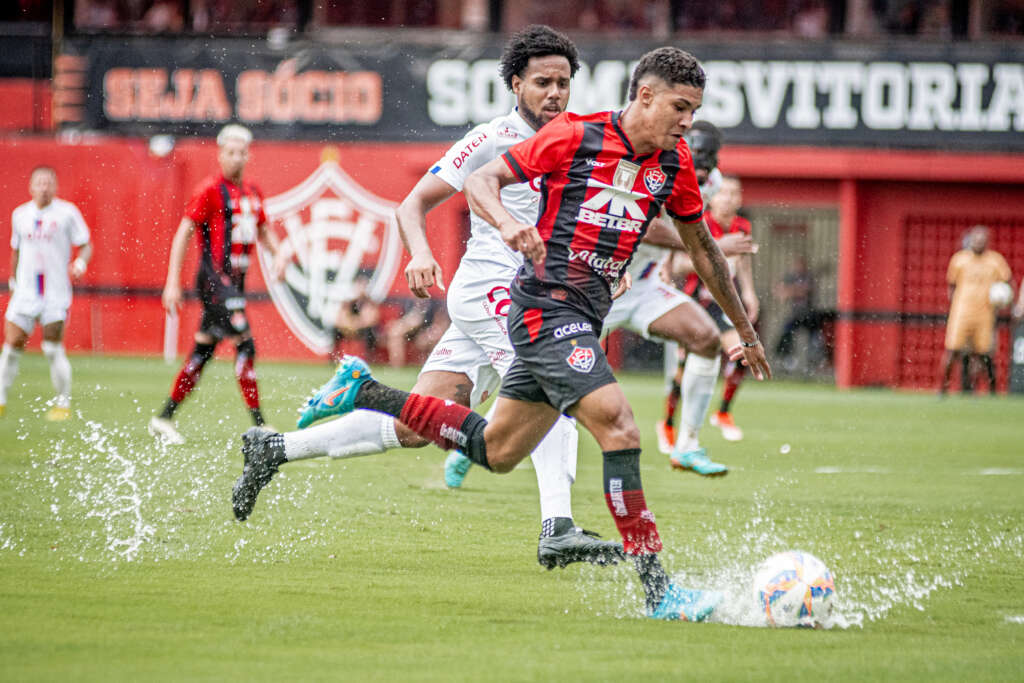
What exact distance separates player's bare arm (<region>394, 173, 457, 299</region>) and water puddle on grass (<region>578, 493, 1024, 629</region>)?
139 centimetres

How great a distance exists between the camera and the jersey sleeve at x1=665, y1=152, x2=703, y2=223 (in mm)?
5332

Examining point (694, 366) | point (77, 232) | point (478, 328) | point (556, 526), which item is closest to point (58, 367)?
point (77, 232)

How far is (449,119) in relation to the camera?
76.3 ft

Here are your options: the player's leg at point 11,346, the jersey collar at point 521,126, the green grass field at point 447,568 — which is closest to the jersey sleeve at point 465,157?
the jersey collar at point 521,126

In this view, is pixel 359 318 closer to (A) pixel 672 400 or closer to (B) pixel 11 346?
(B) pixel 11 346

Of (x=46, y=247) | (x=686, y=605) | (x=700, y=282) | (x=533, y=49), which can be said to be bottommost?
(x=686, y=605)

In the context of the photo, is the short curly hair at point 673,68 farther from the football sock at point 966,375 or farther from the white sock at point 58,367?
the football sock at point 966,375

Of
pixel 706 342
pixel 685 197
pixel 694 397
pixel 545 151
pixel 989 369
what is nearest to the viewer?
pixel 545 151

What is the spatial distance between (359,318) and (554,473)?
1677 cm

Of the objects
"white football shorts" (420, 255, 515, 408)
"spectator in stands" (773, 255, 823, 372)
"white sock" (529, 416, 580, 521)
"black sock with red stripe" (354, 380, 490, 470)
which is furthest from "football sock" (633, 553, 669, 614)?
"spectator in stands" (773, 255, 823, 372)

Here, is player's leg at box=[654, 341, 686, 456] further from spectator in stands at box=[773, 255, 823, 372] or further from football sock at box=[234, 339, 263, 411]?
spectator in stands at box=[773, 255, 823, 372]

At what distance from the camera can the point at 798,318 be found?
23359 millimetres

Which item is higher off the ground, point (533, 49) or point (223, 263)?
point (533, 49)

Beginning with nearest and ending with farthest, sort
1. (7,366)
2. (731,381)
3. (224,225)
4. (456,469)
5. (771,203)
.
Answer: (456,469)
(224,225)
(731,381)
(7,366)
(771,203)
